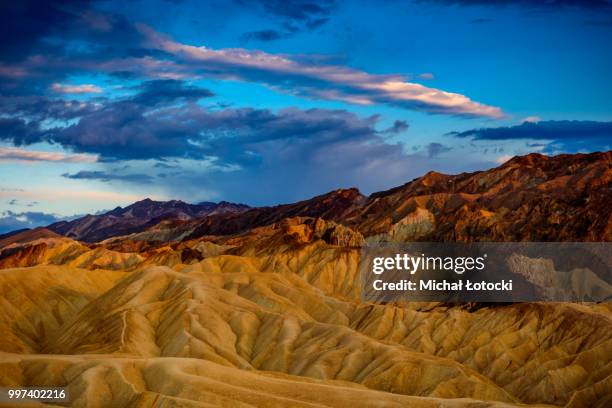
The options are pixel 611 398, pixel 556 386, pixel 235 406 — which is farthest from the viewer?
pixel 556 386

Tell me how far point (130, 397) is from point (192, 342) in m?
57.4

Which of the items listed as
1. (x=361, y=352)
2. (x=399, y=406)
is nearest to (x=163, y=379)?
(x=399, y=406)

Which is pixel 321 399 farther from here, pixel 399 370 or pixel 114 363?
pixel 399 370

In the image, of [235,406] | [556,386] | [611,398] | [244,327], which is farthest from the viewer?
A: [244,327]

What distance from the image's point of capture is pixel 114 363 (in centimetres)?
11594

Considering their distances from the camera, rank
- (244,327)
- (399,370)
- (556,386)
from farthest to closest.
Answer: (244,327) < (556,386) < (399,370)

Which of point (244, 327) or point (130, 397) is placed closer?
point (130, 397)

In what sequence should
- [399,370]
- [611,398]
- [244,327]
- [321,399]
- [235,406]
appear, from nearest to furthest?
[235,406] → [321,399] → [611,398] → [399,370] → [244,327]

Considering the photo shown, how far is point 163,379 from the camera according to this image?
111m

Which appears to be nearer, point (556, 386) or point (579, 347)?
point (556, 386)

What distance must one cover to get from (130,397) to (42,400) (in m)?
10.7

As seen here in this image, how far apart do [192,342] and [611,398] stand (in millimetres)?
77896

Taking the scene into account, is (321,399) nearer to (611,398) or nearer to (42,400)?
(42,400)

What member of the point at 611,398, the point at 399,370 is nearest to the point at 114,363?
the point at 399,370
